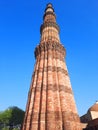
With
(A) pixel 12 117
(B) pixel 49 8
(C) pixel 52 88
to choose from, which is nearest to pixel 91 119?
(C) pixel 52 88

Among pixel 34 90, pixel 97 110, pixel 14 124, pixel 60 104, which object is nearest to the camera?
pixel 60 104

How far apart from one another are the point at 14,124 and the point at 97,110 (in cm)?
1816

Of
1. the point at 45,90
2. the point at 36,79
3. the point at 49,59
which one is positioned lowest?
the point at 45,90

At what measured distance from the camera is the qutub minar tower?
12.7 metres

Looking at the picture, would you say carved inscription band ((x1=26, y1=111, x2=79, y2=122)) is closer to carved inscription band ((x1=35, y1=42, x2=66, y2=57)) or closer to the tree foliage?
carved inscription band ((x1=35, y1=42, x2=66, y2=57))

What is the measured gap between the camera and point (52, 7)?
24125mm

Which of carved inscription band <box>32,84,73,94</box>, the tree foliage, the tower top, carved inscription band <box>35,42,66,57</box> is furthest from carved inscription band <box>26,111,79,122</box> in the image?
the tree foliage

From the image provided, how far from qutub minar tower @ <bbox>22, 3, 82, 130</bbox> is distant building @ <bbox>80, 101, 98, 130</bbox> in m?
2.28

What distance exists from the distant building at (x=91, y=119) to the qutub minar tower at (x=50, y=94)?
2.28 metres

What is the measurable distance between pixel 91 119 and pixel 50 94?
7231 mm

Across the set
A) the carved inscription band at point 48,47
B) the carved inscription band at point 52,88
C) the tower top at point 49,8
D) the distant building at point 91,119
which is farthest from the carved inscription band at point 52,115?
the tower top at point 49,8

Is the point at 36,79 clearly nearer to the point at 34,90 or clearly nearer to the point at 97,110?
the point at 34,90

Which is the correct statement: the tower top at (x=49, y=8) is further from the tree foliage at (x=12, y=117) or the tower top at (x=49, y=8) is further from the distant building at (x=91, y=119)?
the tree foliage at (x=12, y=117)

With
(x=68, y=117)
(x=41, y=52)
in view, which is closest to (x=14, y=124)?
(x=41, y=52)
